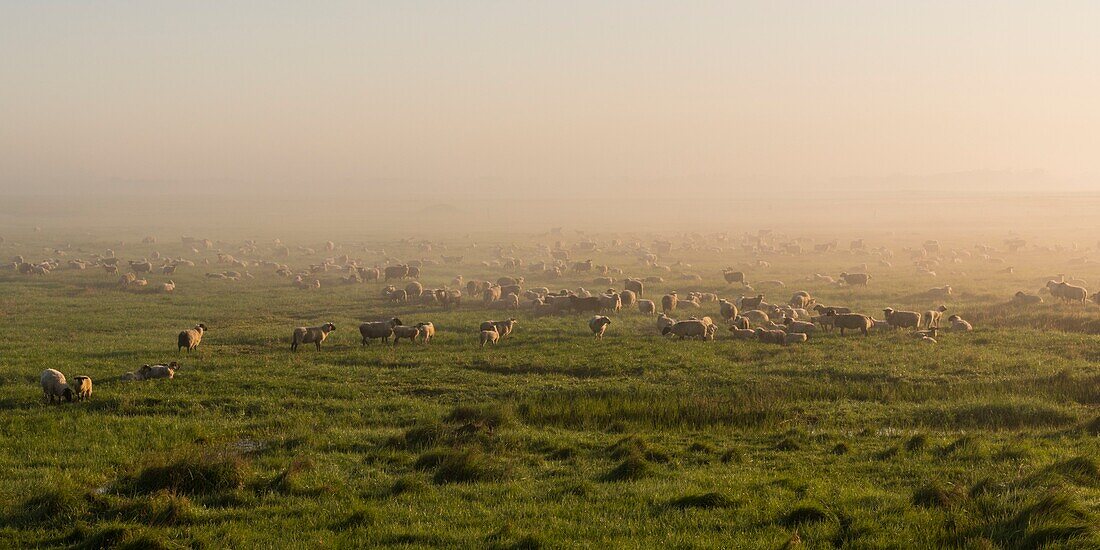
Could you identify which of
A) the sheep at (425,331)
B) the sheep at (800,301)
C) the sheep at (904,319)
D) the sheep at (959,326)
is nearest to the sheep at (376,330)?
the sheep at (425,331)

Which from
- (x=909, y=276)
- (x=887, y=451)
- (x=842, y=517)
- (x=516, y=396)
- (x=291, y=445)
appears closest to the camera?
(x=842, y=517)

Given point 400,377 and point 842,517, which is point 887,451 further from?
point 400,377

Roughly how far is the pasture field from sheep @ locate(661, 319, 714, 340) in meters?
0.69

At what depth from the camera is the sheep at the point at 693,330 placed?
29875mm

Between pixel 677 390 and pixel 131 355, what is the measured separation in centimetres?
1947

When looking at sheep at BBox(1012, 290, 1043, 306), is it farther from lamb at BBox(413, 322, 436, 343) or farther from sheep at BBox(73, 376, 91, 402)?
sheep at BBox(73, 376, 91, 402)

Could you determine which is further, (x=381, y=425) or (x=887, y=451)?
(x=381, y=425)

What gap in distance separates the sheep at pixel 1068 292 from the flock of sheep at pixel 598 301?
0.14ft

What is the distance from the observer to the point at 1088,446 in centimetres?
1541

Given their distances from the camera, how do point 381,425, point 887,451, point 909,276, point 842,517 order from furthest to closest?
1. point 909,276
2. point 381,425
3. point 887,451
4. point 842,517

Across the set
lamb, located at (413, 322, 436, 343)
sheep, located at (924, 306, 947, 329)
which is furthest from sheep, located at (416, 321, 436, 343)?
sheep, located at (924, 306, 947, 329)

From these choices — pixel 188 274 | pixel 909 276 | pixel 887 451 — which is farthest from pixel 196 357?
pixel 909 276

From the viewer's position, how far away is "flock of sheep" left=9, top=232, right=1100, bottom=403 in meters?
29.5

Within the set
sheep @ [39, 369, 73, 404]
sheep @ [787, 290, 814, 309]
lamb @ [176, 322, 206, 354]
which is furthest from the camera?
sheep @ [787, 290, 814, 309]
